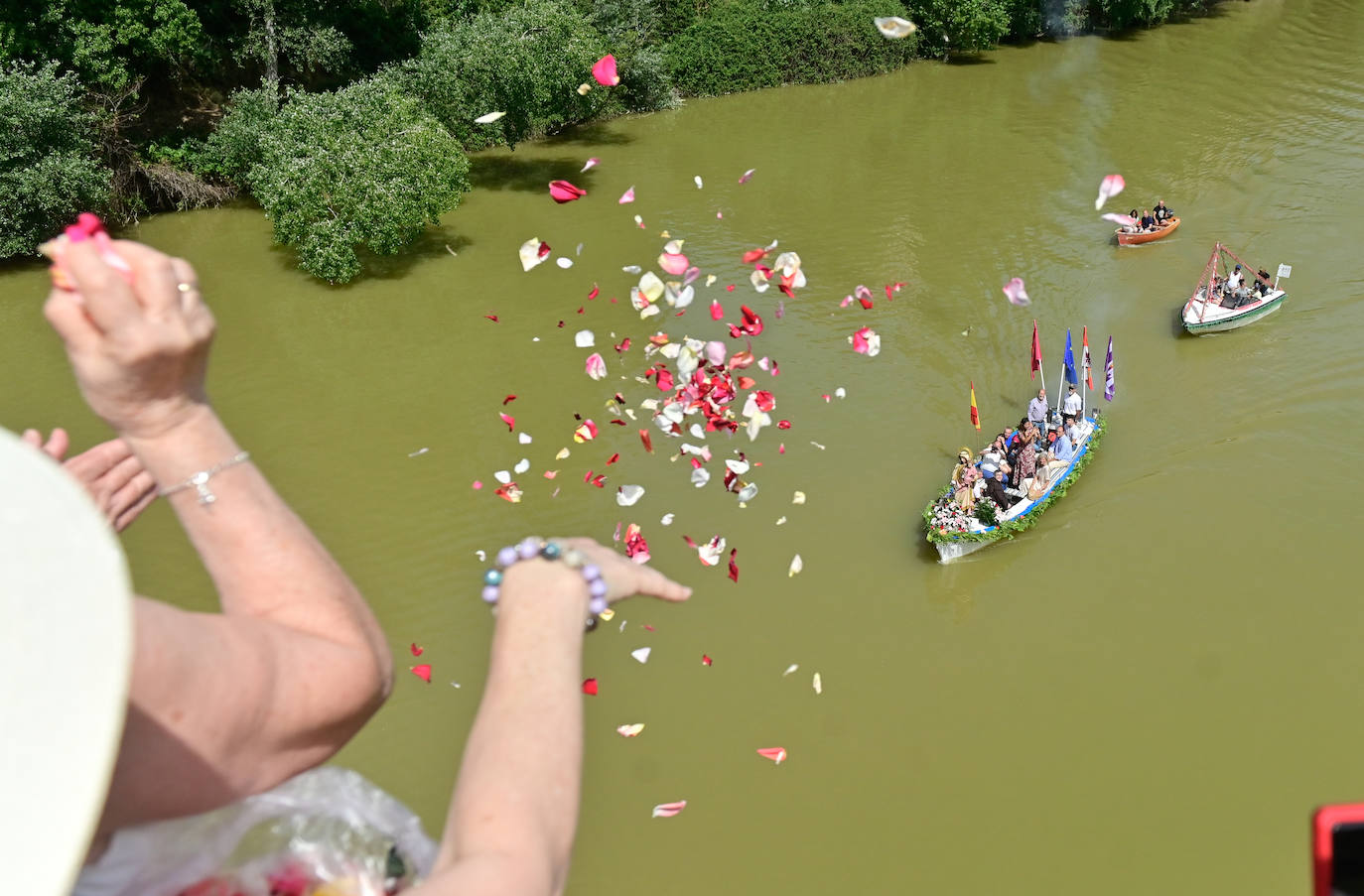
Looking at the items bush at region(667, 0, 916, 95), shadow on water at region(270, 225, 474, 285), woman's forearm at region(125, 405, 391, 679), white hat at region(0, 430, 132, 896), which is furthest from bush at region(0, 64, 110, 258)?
white hat at region(0, 430, 132, 896)

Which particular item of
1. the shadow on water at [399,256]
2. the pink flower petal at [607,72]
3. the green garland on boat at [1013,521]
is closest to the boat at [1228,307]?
the green garland on boat at [1013,521]

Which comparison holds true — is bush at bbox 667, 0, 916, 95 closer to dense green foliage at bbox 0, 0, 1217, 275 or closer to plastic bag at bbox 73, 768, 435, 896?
dense green foliage at bbox 0, 0, 1217, 275

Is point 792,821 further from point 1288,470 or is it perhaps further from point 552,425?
point 1288,470

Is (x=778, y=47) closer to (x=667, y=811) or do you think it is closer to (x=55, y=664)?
(x=667, y=811)

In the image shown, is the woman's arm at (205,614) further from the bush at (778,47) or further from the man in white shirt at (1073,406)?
the bush at (778,47)

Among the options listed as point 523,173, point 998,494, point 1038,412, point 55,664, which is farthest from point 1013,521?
point 523,173

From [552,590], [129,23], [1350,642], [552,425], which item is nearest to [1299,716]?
[1350,642]

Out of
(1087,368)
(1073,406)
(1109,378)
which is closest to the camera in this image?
(1073,406)
